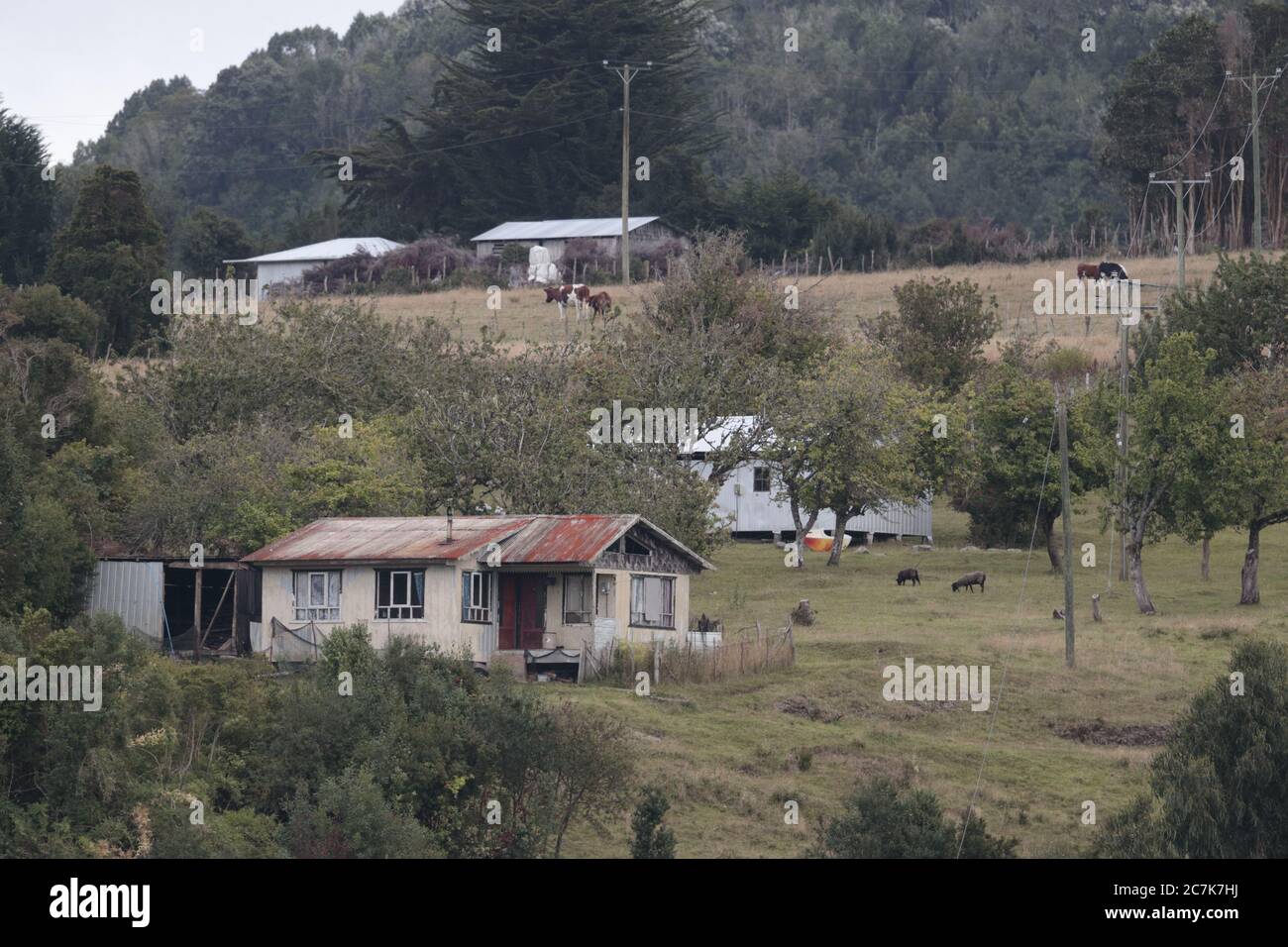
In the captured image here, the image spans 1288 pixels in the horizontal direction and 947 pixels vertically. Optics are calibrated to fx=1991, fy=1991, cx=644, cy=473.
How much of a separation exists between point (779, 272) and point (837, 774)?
64527 millimetres

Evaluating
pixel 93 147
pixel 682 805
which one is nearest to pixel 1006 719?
pixel 682 805

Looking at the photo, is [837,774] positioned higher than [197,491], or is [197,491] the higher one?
[197,491]

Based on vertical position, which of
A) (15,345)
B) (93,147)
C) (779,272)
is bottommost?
(15,345)

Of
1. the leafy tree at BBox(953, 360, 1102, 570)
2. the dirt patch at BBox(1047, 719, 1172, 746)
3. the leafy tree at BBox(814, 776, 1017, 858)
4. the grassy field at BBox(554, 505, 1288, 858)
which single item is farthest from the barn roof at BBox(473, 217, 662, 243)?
the leafy tree at BBox(814, 776, 1017, 858)

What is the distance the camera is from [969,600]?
5075 centimetres

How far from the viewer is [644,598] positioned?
144ft

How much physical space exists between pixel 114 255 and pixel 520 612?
4930 cm

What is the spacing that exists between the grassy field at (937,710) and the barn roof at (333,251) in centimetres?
6118

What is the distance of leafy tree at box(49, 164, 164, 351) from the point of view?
8462cm

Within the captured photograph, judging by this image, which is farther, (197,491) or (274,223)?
(274,223)

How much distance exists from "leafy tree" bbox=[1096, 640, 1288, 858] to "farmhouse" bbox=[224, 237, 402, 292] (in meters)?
78.1

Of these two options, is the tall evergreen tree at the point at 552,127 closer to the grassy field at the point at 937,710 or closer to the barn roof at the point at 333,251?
the barn roof at the point at 333,251
